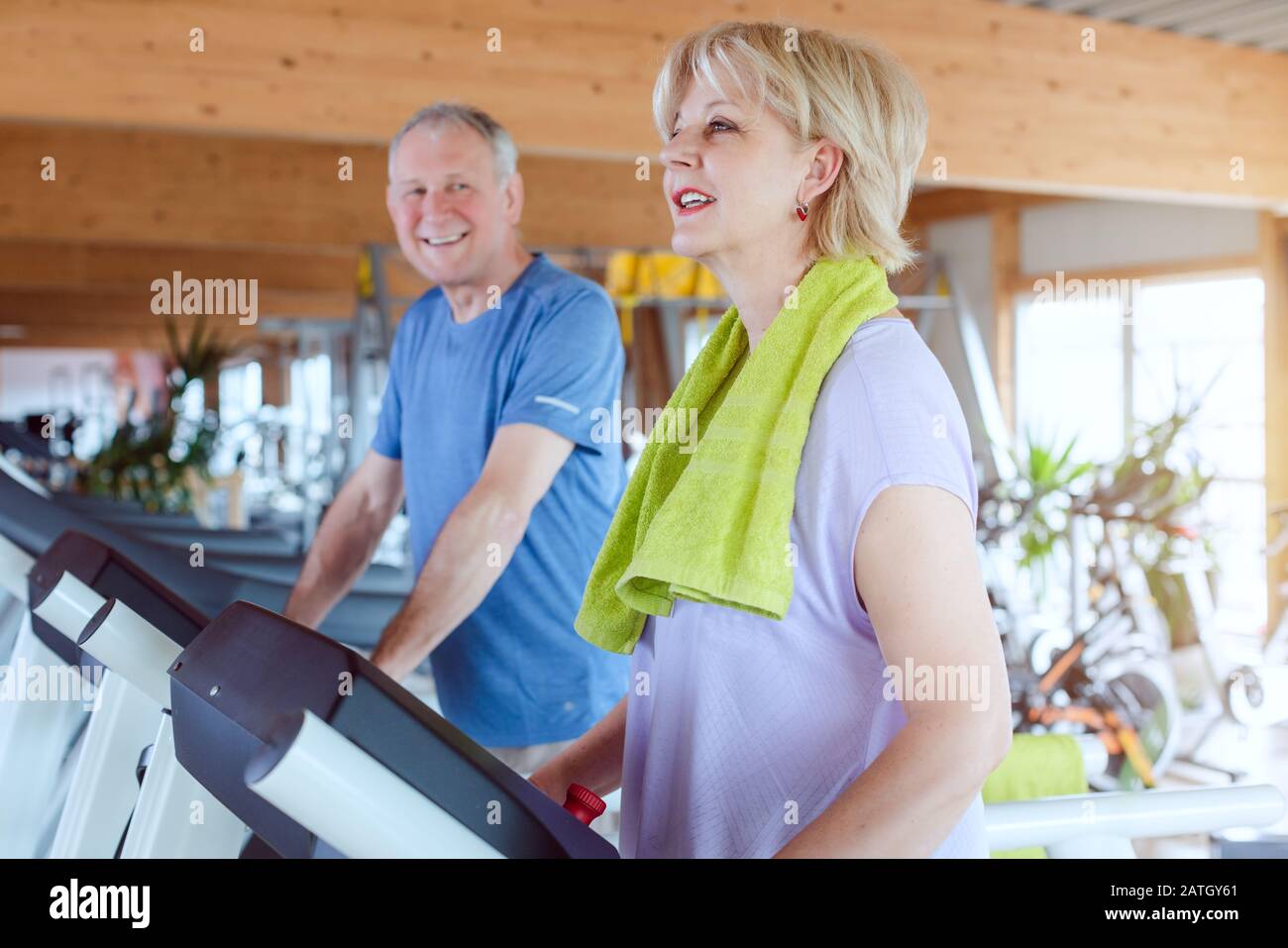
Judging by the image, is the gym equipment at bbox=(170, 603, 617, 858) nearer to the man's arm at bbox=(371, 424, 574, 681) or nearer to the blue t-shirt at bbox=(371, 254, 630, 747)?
the man's arm at bbox=(371, 424, 574, 681)

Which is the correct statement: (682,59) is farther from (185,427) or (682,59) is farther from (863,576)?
(185,427)

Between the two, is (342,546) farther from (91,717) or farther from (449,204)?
(91,717)

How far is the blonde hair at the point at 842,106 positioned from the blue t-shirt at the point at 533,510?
784 millimetres

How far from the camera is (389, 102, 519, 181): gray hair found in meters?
1.98

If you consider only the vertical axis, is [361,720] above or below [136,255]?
below

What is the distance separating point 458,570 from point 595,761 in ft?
1.48

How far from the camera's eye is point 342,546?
2018 millimetres

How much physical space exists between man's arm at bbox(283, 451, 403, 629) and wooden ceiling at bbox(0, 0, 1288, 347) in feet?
7.00

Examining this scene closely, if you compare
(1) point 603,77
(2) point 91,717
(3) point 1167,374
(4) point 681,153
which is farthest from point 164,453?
(4) point 681,153

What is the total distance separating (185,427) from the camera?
263 inches

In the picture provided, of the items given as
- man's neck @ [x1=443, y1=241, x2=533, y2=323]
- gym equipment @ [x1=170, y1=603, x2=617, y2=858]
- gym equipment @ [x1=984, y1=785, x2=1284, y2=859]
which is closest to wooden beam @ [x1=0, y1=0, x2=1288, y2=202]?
man's neck @ [x1=443, y1=241, x2=533, y2=323]

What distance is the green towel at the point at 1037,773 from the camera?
1603 millimetres

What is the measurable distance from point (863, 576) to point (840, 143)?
14.2 inches

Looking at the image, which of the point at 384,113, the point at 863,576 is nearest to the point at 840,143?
the point at 863,576
